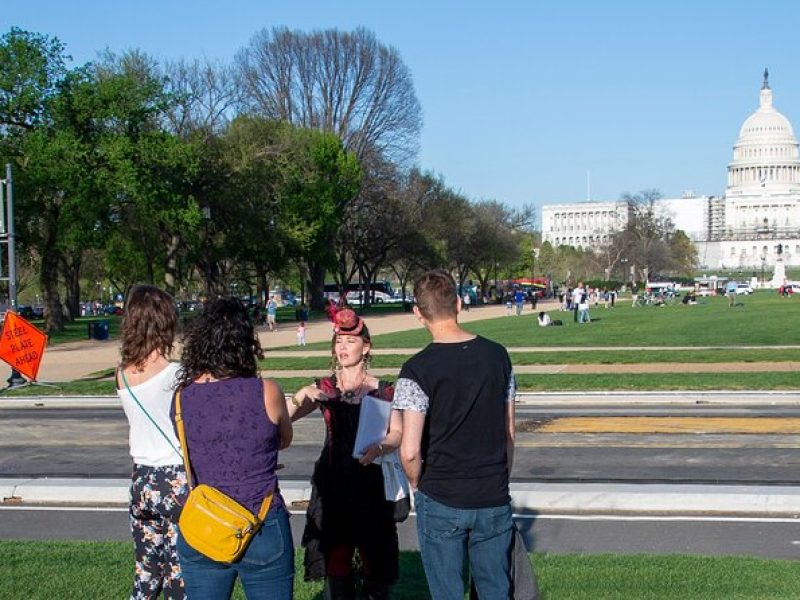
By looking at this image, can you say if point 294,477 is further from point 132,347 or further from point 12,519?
point 132,347

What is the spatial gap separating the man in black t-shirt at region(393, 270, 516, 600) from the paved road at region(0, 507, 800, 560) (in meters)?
2.99

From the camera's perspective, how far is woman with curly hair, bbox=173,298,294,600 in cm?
436

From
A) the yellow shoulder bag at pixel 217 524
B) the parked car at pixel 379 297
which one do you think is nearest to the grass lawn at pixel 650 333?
the yellow shoulder bag at pixel 217 524

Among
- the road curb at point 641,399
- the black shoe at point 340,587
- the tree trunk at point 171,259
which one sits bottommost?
the road curb at point 641,399

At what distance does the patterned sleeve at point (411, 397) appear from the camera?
459 cm

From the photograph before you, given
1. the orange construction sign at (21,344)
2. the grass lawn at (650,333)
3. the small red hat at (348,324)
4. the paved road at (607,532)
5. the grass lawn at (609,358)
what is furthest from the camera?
the grass lawn at (650,333)

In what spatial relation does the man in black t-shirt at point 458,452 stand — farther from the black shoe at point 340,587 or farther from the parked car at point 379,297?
the parked car at point 379,297

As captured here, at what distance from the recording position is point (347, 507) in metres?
5.31

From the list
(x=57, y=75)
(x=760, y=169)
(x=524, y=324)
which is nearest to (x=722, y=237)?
(x=760, y=169)

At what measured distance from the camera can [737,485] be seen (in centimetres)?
949

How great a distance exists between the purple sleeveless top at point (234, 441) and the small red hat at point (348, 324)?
41.9 inches

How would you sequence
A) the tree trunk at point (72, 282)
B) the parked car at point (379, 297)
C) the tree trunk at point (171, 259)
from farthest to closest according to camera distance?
1. the parked car at point (379, 297)
2. the tree trunk at point (72, 282)
3. the tree trunk at point (171, 259)

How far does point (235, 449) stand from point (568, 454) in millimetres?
7800

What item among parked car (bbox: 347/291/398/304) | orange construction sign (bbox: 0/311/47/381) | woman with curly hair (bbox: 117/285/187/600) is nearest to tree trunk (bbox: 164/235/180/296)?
orange construction sign (bbox: 0/311/47/381)
